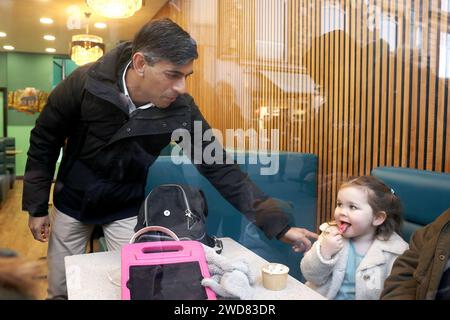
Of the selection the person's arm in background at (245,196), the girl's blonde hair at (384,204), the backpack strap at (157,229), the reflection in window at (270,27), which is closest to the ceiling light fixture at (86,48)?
the person's arm in background at (245,196)

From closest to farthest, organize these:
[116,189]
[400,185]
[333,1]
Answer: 1. [116,189]
2. [400,185]
3. [333,1]

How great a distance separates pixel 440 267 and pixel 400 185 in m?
0.38

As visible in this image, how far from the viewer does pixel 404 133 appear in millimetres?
1519

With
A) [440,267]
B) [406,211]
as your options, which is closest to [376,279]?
[440,267]

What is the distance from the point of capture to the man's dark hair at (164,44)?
3.63 ft

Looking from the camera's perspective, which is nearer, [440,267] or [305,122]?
[440,267]

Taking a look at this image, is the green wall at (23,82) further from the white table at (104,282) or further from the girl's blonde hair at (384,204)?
the girl's blonde hair at (384,204)

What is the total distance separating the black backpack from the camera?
1.10 metres

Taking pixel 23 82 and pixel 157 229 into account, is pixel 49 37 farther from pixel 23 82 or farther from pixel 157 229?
pixel 157 229

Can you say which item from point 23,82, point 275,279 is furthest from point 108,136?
point 275,279

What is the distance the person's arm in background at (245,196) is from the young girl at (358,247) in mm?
250

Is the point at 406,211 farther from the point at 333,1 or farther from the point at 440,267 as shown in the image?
the point at 333,1

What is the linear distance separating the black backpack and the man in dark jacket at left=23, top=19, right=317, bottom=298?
3.0 inches

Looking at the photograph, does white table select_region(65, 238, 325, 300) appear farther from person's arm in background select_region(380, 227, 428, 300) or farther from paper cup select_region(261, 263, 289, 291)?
person's arm in background select_region(380, 227, 428, 300)
